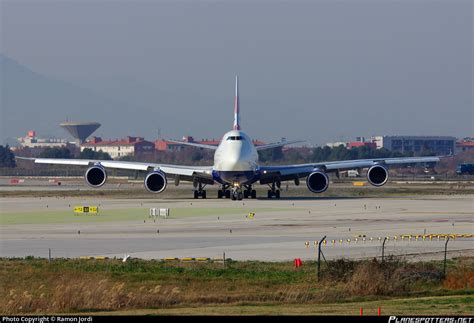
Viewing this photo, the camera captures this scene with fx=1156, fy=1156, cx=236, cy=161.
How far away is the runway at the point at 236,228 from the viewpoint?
38.9m

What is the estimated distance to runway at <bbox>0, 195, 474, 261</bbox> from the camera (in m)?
38.9

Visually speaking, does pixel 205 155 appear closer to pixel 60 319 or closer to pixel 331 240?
pixel 331 240

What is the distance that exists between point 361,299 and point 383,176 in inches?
2030

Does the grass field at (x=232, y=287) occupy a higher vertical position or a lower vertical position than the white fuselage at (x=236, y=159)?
lower

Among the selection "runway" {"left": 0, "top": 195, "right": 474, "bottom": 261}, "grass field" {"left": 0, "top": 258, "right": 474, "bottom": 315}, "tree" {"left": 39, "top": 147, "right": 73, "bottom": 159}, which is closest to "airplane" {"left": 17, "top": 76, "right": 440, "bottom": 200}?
"runway" {"left": 0, "top": 195, "right": 474, "bottom": 261}

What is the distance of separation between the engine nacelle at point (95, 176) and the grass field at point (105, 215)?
50.3 feet

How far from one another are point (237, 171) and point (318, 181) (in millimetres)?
7065

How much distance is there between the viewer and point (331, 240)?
1679 inches

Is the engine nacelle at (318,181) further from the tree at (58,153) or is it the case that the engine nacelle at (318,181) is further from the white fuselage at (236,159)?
the tree at (58,153)

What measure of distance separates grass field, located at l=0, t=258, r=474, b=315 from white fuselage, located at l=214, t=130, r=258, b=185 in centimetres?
3781

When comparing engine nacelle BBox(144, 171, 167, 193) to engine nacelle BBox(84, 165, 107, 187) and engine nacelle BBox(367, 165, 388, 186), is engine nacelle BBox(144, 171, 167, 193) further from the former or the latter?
engine nacelle BBox(367, 165, 388, 186)

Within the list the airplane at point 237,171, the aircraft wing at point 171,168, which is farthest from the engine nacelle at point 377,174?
the aircraft wing at point 171,168

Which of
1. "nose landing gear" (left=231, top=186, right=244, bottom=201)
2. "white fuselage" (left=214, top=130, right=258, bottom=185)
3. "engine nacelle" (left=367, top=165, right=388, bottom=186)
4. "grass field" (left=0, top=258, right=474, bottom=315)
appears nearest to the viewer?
"grass field" (left=0, top=258, right=474, bottom=315)

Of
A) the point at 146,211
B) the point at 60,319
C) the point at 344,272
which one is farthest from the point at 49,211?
the point at 60,319
